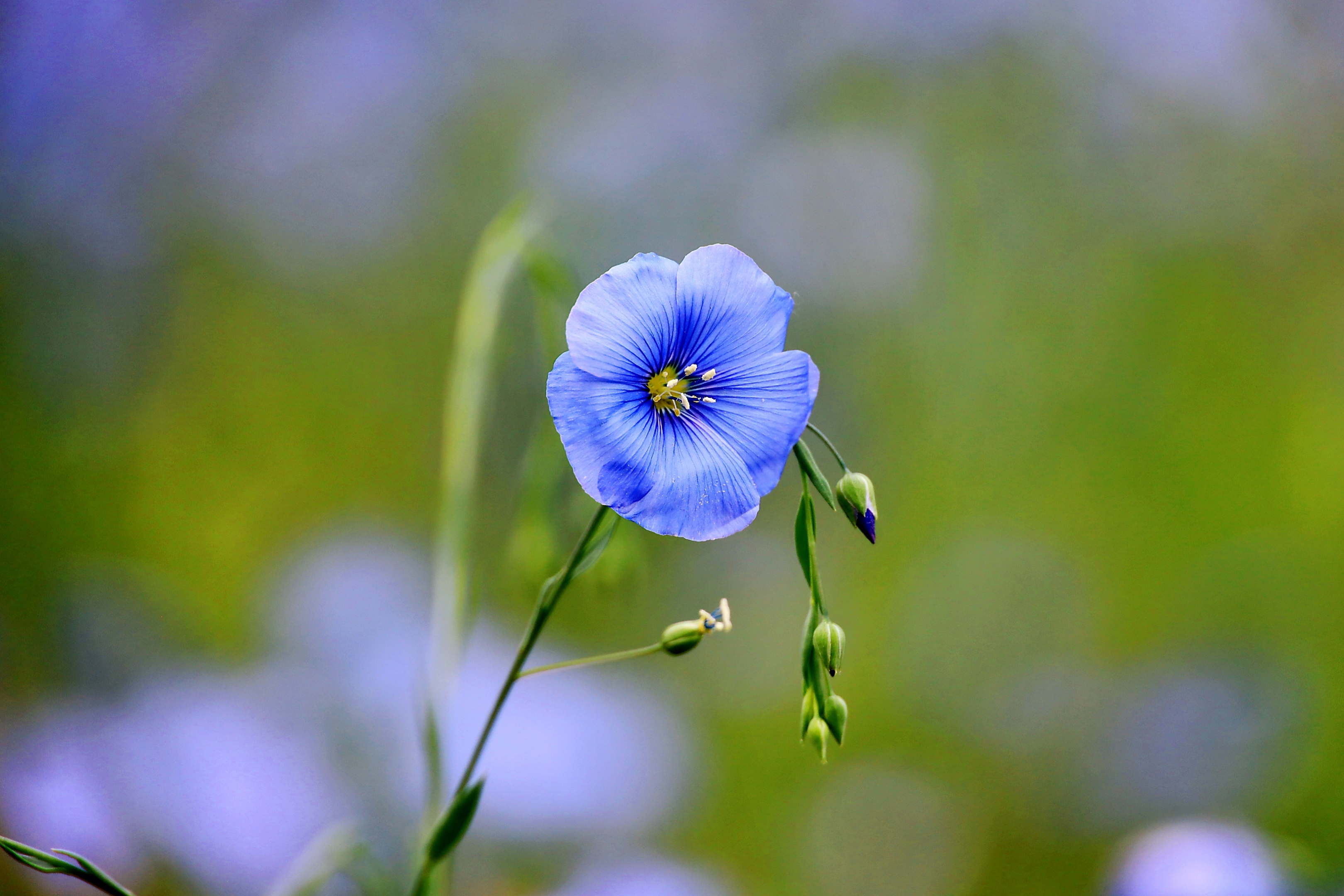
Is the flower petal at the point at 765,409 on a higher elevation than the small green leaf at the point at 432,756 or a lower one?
higher

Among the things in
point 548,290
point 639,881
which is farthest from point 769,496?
point 548,290

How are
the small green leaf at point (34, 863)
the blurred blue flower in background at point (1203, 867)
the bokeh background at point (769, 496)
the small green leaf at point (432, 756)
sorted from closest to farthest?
the small green leaf at point (34, 863) < the small green leaf at point (432, 756) < the blurred blue flower in background at point (1203, 867) < the bokeh background at point (769, 496)

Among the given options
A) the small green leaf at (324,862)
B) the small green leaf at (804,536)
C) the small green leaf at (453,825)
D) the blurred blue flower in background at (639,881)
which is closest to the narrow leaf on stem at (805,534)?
the small green leaf at (804,536)

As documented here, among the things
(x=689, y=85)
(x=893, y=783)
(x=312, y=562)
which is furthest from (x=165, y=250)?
(x=893, y=783)

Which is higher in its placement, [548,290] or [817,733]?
[548,290]

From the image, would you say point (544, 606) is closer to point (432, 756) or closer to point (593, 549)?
point (593, 549)

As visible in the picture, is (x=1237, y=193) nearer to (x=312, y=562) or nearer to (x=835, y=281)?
(x=835, y=281)

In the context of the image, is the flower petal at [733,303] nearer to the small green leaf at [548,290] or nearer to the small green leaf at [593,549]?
the small green leaf at [593,549]
